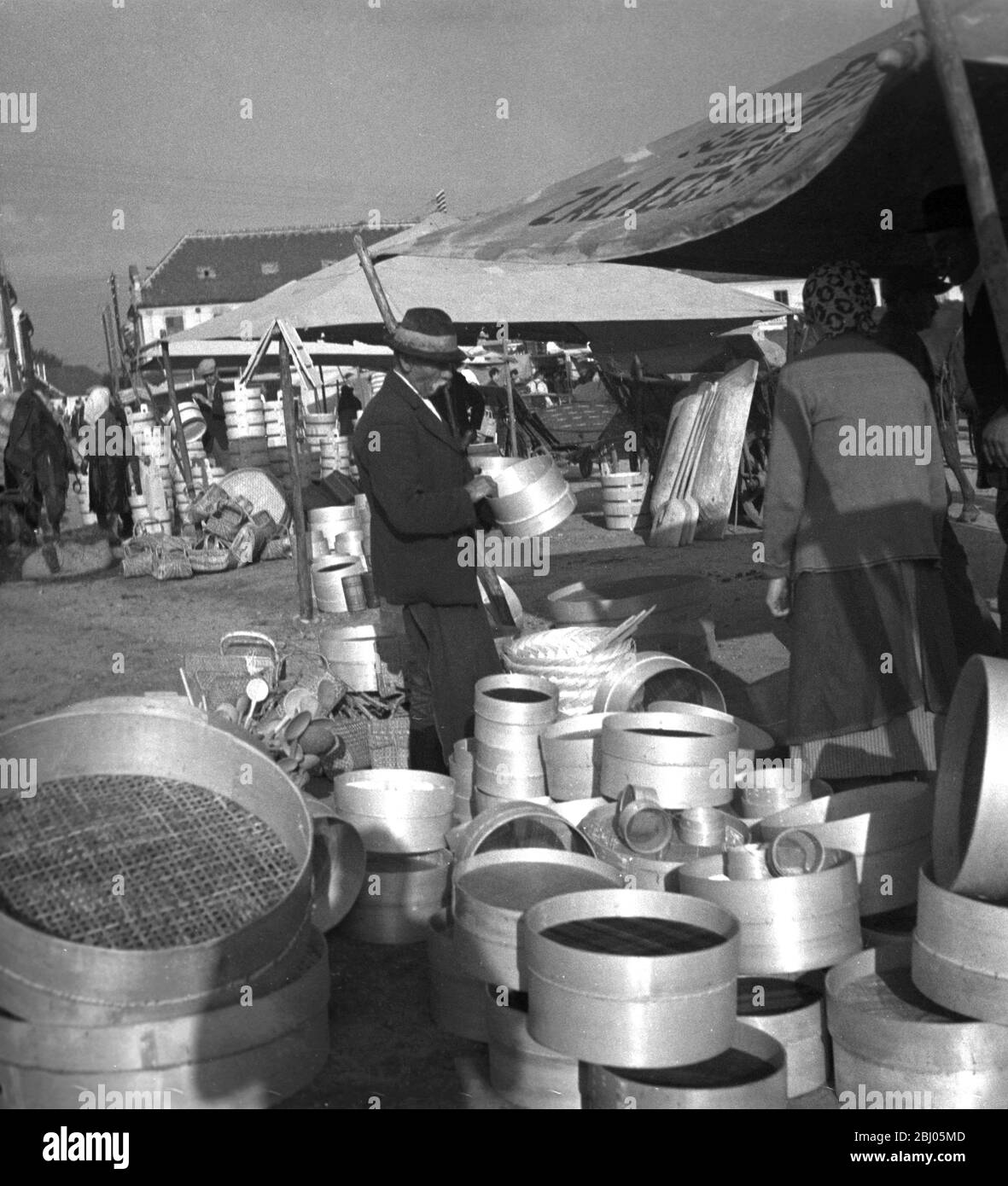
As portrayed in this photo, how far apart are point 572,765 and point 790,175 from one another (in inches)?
95.1

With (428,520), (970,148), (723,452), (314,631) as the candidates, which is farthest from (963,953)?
(723,452)

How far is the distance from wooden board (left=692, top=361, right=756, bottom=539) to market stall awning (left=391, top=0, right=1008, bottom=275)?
1013 cm

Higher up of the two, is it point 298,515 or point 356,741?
point 298,515

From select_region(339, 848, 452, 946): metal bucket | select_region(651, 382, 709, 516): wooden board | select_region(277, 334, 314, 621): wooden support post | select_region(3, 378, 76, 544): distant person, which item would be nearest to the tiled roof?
Answer: select_region(3, 378, 76, 544): distant person

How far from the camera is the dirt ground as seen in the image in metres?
3.50

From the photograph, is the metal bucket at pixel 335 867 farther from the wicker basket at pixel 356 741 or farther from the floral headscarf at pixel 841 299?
the floral headscarf at pixel 841 299

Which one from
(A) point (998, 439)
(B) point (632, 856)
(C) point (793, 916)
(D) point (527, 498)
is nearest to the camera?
(C) point (793, 916)

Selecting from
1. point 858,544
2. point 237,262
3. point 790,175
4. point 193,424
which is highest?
point 237,262

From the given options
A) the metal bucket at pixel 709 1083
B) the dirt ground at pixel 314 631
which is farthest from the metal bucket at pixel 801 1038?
the dirt ground at pixel 314 631

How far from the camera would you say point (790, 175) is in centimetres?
288

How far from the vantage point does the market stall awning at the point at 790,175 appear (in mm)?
2910

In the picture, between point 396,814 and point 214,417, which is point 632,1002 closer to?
point 396,814

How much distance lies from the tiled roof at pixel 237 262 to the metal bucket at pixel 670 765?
229 ft

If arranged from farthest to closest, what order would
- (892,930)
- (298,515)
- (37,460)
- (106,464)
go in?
(106,464) → (37,460) → (298,515) → (892,930)
